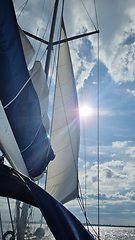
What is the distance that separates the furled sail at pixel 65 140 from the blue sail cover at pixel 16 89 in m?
5.34

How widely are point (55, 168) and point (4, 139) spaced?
6.61m

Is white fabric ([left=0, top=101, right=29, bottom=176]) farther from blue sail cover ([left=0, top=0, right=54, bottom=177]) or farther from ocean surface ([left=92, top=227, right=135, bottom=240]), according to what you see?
ocean surface ([left=92, top=227, right=135, bottom=240])

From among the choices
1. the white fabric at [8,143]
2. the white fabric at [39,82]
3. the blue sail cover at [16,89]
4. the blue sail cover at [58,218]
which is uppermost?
the white fabric at [39,82]

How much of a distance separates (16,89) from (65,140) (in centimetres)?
648

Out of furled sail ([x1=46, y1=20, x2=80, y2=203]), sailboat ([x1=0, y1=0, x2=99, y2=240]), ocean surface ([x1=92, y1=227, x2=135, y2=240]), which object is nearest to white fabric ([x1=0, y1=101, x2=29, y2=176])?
sailboat ([x1=0, y1=0, x2=99, y2=240])

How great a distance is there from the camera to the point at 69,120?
9539 mm

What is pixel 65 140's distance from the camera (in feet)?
29.1

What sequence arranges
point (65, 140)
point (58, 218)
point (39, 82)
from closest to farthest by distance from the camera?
point (58, 218)
point (39, 82)
point (65, 140)

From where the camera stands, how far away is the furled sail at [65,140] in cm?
847

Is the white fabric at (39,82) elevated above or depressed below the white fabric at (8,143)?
above

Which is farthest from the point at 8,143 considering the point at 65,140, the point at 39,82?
the point at 65,140

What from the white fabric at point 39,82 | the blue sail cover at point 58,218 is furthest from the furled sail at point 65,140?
the blue sail cover at point 58,218

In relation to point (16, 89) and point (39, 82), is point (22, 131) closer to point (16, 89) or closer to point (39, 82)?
point (16, 89)

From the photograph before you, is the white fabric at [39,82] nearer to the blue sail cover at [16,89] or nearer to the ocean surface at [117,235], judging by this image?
the blue sail cover at [16,89]
